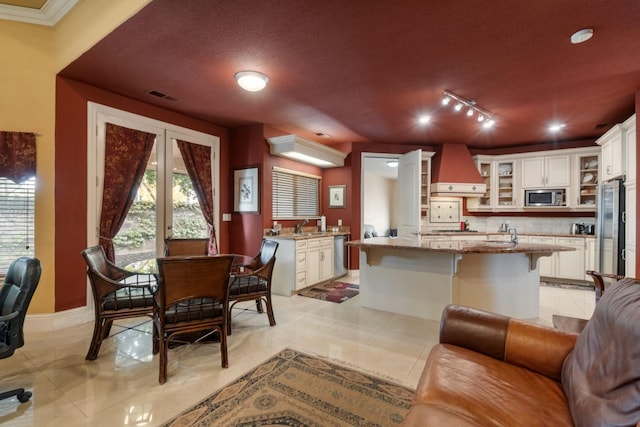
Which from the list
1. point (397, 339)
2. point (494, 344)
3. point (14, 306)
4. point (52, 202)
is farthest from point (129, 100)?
point (494, 344)

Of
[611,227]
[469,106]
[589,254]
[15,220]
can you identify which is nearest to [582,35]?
[469,106]

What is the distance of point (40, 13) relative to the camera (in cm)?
285

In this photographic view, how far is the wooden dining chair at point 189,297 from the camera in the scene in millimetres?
2070

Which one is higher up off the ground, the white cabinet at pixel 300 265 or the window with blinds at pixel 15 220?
the window with blinds at pixel 15 220

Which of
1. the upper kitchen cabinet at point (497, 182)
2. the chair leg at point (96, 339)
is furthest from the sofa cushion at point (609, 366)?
the upper kitchen cabinet at point (497, 182)

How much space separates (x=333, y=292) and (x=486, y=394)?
128 inches

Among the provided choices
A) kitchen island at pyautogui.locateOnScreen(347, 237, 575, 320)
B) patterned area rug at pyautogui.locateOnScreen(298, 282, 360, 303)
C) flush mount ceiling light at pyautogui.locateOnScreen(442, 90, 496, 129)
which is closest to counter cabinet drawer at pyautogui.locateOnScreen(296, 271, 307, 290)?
patterned area rug at pyautogui.locateOnScreen(298, 282, 360, 303)

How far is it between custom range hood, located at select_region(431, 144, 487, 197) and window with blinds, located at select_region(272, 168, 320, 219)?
2429mm

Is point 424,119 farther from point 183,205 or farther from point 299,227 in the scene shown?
point 183,205

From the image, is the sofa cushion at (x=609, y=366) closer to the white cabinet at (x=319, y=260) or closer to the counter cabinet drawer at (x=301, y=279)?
the counter cabinet drawer at (x=301, y=279)

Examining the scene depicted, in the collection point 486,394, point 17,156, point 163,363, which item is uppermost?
point 17,156

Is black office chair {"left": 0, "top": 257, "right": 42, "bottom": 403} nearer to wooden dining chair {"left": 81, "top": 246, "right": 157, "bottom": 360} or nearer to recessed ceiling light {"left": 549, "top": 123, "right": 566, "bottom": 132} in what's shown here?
wooden dining chair {"left": 81, "top": 246, "right": 157, "bottom": 360}

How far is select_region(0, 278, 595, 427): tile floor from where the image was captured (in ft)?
5.86

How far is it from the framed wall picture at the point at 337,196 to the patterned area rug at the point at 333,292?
162cm
